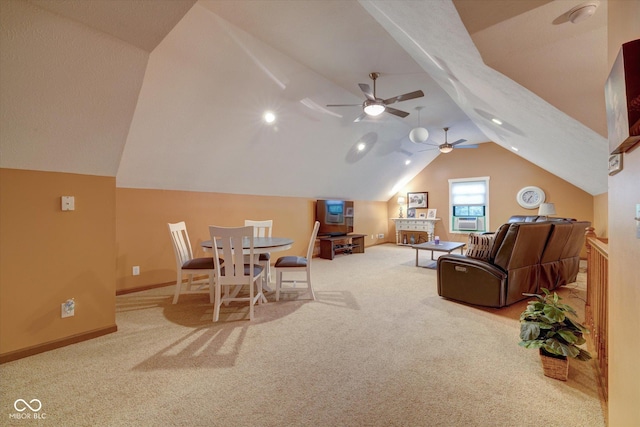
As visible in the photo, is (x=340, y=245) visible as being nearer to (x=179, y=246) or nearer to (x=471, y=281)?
(x=471, y=281)

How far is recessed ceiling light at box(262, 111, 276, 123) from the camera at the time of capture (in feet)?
12.8

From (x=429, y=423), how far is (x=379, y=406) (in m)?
0.28

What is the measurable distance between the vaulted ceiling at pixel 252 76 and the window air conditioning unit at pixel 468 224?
3800 mm

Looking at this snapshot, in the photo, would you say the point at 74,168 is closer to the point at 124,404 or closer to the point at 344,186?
the point at 124,404

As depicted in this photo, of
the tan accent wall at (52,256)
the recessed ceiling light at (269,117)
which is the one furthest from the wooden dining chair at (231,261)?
the recessed ceiling light at (269,117)

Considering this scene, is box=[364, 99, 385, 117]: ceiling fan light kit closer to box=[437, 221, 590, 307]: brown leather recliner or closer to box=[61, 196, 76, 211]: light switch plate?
box=[437, 221, 590, 307]: brown leather recliner

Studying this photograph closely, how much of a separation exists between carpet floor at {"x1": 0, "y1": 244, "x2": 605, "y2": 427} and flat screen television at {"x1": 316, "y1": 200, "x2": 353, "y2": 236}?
11.9 feet

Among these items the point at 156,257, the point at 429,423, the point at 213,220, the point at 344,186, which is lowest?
the point at 429,423

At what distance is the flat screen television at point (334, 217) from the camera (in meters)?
6.48

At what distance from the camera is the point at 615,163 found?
1188 mm

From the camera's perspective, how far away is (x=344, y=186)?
22.6ft

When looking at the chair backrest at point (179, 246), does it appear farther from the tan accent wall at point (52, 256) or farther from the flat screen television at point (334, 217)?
the flat screen television at point (334, 217)

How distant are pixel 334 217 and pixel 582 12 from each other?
5.61 m

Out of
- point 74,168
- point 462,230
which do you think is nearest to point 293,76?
point 74,168
